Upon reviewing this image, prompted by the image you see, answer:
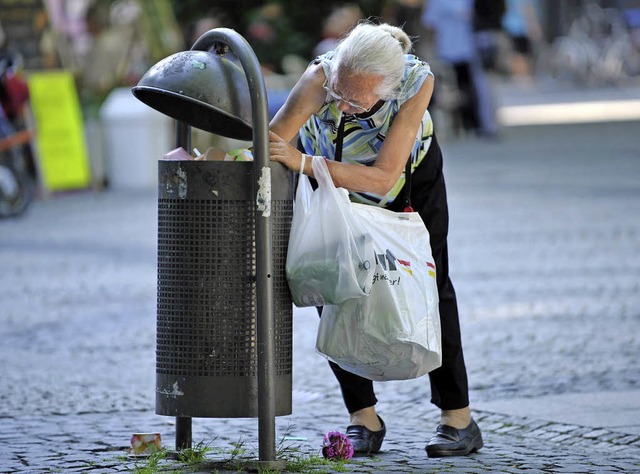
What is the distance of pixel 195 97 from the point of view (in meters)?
4.59

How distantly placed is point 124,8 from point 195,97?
663 inches

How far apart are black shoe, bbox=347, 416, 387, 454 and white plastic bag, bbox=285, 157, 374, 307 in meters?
0.74

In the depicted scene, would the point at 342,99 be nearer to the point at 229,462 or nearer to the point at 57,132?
the point at 229,462

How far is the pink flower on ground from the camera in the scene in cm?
505

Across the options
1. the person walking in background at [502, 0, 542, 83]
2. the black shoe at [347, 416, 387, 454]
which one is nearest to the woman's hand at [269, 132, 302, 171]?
the black shoe at [347, 416, 387, 454]

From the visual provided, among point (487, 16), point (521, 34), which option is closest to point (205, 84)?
point (487, 16)

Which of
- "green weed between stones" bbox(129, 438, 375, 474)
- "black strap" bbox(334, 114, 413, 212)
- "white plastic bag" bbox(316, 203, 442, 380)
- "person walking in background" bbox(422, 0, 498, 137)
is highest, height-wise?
"person walking in background" bbox(422, 0, 498, 137)

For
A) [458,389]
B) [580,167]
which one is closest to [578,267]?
[458,389]

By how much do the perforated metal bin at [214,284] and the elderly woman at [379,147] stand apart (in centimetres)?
21

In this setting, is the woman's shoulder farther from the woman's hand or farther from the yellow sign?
the yellow sign

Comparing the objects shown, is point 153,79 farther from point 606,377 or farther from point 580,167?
point 580,167

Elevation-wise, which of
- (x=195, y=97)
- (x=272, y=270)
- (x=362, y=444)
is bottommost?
(x=362, y=444)

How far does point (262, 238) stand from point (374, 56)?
673 millimetres

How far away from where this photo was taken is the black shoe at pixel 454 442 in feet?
17.2
